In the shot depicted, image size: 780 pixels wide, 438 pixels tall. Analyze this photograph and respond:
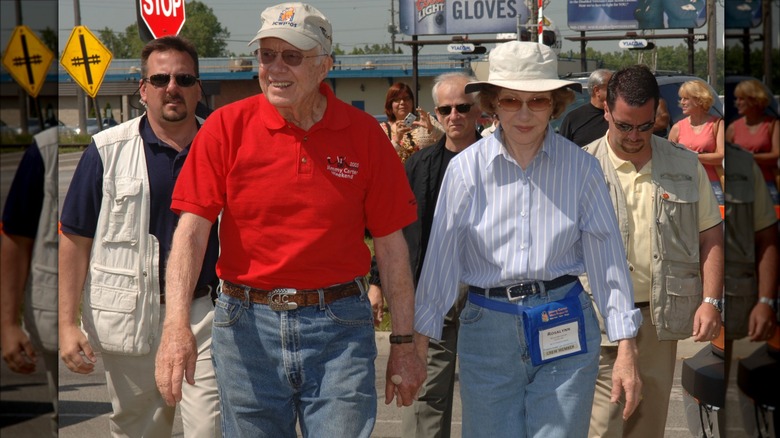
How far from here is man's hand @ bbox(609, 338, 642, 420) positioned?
402 cm

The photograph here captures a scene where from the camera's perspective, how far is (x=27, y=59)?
216 centimetres

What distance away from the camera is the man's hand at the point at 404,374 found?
4.03 metres

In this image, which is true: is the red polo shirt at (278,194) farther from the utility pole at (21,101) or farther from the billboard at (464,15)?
the billboard at (464,15)

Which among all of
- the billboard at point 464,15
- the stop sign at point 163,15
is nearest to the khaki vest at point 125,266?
the stop sign at point 163,15

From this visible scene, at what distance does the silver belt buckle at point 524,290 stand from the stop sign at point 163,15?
270 inches

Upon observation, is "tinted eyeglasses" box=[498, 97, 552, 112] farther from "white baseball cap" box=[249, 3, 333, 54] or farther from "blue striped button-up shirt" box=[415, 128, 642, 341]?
"white baseball cap" box=[249, 3, 333, 54]

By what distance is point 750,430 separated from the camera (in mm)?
2426

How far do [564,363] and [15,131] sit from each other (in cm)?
232

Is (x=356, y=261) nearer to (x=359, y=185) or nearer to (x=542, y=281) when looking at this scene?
(x=359, y=185)

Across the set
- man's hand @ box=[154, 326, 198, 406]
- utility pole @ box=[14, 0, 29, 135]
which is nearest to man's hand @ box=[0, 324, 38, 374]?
utility pole @ box=[14, 0, 29, 135]

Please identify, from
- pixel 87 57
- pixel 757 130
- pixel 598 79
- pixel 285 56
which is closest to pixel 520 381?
pixel 285 56

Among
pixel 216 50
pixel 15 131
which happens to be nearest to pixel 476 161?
pixel 15 131

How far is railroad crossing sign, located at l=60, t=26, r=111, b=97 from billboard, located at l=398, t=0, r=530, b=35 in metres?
21.7

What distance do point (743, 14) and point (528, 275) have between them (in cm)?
177
